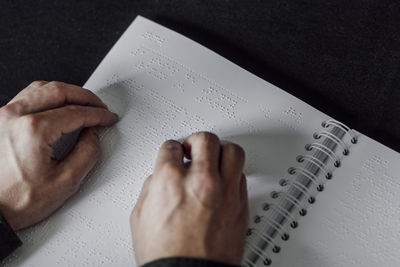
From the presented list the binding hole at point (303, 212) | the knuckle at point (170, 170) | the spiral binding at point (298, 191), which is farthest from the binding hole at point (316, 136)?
the knuckle at point (170, 170)

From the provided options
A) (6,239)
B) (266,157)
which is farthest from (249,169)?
(6,239)

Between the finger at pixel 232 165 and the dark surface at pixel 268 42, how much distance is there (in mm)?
204

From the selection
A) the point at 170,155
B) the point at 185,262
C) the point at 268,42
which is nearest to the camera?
the point at 185,262

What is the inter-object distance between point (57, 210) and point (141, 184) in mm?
122

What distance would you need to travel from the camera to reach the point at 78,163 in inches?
30.2

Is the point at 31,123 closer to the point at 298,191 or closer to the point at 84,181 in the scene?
the point at 84,181

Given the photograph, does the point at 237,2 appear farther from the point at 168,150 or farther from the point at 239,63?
the point at 168,150

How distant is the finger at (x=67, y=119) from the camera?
75cm

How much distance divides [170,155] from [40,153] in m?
0.18

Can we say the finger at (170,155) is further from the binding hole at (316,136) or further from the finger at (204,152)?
the binding hole at (316,136)

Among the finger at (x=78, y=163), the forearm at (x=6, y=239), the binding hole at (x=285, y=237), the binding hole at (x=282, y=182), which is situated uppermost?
the binding hole at (x=282, y=182)

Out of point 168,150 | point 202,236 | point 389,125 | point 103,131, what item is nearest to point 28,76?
point 103,131

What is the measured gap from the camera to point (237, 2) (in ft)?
3.07

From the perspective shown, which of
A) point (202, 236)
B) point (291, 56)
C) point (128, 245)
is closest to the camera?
point (202, 236)
